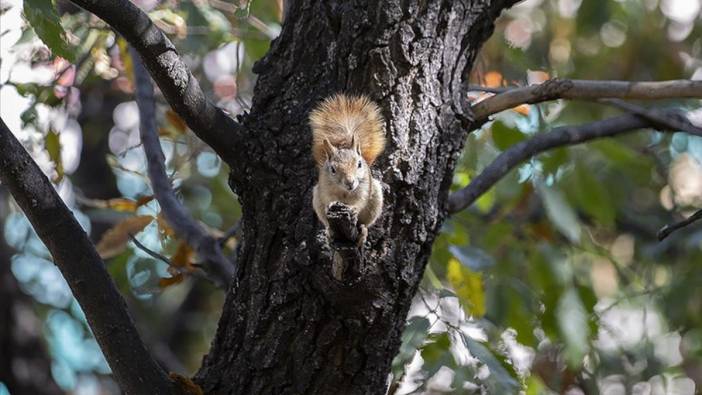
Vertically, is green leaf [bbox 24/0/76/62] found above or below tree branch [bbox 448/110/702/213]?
below

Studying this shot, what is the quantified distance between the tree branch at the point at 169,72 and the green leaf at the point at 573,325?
43.9 inches

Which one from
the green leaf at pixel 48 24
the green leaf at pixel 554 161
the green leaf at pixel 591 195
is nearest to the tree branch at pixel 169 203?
the green leaf at pixel 48 24

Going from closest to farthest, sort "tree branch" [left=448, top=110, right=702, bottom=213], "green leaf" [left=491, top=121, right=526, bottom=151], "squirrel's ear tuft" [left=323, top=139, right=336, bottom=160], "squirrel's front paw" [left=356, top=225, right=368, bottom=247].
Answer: "squirrel's front paw" [left=356, top=225, right=368, bottom=247], "squirrel's ear tuft" [left=323, top=139, right=336, bottom=160], "tree branch" [left=448, top=110, right=702, bottom=213], "green leaf" [left=491, top=121, right=526, bottom=151]

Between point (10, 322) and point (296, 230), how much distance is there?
91.9 inches

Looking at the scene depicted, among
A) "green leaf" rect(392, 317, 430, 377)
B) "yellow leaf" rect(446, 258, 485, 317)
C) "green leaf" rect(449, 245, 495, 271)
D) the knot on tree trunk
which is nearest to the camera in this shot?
the knot on tree trunk

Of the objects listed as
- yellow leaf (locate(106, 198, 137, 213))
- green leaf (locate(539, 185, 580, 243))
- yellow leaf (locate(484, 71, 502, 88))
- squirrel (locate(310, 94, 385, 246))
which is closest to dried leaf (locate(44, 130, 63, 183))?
yellow leaf (locate(106, 198, 137, 213))

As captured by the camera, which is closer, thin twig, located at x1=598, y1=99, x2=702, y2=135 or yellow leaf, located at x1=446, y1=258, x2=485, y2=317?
thin twig, located at x1=598, y1=99, x2=702, y2=135

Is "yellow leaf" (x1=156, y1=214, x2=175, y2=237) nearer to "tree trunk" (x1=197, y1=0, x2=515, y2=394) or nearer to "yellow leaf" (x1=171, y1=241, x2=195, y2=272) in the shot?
"yellow leaf" (x1=171, y1=241, x2=195, y2=272)

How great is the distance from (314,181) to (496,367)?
0.57 metres

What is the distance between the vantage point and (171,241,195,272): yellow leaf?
2451mm

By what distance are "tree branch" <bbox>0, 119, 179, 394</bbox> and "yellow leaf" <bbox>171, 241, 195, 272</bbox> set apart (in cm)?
58

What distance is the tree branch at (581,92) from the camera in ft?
6.52

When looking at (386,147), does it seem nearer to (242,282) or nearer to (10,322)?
(242,282)

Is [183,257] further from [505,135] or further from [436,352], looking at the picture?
[505,135]
